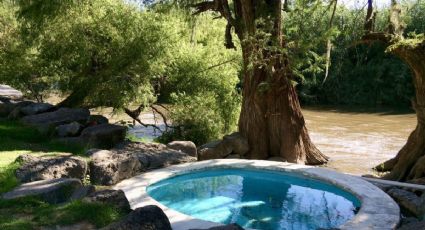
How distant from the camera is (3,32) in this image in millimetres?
15219

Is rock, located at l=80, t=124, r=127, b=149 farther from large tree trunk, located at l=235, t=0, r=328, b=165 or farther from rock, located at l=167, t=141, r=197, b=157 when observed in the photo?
large tree trunk, located at l=235, t=0, r=328, b=165

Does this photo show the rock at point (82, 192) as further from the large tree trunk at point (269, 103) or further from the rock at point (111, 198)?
the large tree trunk at point (269, 103)

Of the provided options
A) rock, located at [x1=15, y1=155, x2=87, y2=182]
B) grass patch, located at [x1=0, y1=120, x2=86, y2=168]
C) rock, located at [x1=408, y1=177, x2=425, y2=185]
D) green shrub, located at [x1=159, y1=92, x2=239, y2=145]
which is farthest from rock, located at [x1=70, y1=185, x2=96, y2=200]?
green shrub, located at [x1=159, y1=92, x2=239, y2=145]

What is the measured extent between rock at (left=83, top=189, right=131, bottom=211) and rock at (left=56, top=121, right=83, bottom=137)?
172 inches

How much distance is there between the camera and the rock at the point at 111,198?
5531mm

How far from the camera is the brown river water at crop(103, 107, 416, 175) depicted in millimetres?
14359

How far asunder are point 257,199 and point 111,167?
269cm

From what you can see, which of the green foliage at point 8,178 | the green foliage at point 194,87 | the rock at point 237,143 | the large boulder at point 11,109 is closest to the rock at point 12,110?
the large boulder at point 11,109

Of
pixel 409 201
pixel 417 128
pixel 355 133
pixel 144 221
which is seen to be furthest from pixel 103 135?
pixel 355 133

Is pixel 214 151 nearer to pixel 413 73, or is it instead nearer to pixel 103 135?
pixel 103 135

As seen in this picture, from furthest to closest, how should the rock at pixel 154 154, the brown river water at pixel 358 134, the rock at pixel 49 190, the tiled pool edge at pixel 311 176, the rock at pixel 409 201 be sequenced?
the brown river water at pixel 358 134 < the rock at pixel 154 154 < the rock at pixel 409 201 < the tiled pool edge at pixel 311 176 < the rock at pixel 49 190

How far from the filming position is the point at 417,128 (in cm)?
1010

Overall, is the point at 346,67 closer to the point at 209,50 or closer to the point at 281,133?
the point at 209,50

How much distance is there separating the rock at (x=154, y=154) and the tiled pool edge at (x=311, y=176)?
0.25m
